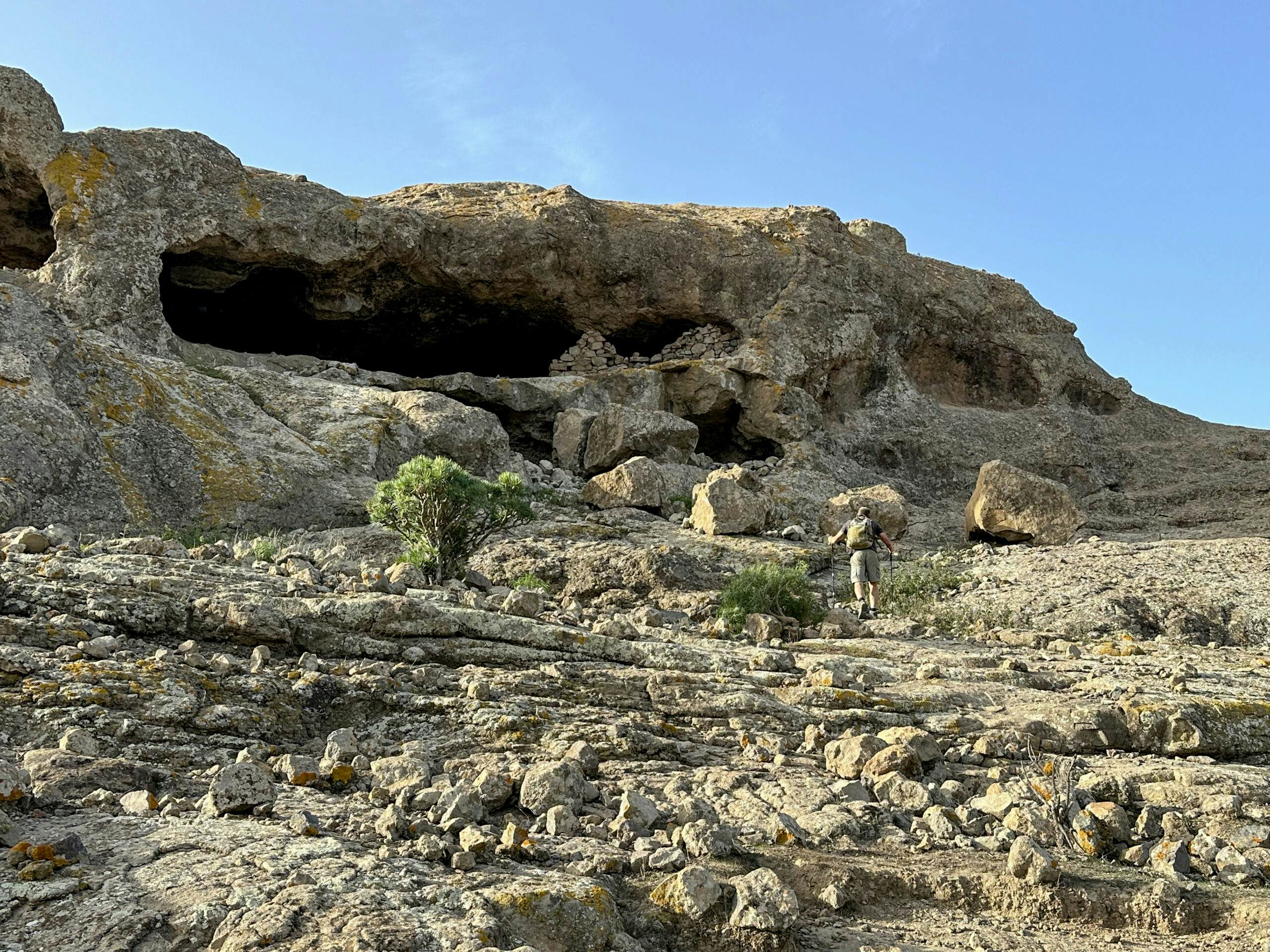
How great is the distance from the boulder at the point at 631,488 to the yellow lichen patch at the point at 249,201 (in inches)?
293

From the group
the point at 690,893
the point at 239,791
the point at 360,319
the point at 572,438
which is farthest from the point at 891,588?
the point at 360,319

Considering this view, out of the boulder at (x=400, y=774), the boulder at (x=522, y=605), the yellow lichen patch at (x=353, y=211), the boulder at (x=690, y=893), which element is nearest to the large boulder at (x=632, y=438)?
the yellow lichen patch at (x=353, y=211)

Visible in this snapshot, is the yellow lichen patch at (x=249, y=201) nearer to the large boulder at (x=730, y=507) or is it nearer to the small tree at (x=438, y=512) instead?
the small tree at (x=438, y=512)

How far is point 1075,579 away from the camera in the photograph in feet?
34.3

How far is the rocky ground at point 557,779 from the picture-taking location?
10.3 ft

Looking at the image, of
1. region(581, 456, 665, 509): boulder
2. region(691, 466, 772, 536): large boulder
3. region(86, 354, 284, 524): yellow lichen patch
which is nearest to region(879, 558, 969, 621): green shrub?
region(691, 466, 772, 536): large boulder

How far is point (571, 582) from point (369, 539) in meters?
2.15

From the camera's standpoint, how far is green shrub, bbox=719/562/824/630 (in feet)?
29.4

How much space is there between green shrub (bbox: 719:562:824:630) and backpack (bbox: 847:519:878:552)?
2.63 feet

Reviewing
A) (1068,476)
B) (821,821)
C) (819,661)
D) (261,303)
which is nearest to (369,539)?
(819,661)

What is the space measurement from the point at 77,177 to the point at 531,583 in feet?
35.0

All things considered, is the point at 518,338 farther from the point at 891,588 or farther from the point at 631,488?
the point at 891,588

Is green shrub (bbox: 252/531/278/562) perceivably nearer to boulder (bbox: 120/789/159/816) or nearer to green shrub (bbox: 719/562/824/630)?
green shrub (bbox: 719/562/824/630)

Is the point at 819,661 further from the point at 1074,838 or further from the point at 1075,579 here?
the point at 1075,579
